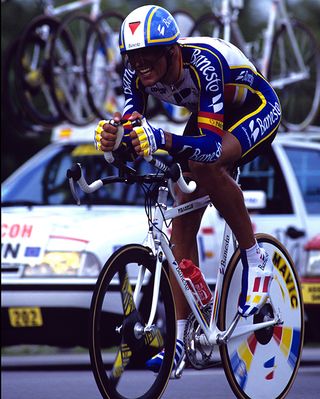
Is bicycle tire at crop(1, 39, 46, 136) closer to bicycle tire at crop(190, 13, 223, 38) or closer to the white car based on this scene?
the white car

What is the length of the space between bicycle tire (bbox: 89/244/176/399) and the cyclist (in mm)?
89

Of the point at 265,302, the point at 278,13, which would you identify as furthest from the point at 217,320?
the point at 278,13

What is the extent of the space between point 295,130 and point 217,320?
623 centimetres

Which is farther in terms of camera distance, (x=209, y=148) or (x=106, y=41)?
(x=106, y=41)

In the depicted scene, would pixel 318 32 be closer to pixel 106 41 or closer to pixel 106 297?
pixel 106 41

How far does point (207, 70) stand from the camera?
6.55 metres

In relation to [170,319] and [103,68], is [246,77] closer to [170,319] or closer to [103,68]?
[170,319]

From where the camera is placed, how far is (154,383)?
254 inches

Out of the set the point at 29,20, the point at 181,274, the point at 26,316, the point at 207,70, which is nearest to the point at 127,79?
the point at 207,70

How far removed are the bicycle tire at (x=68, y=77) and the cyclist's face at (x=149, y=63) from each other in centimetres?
569

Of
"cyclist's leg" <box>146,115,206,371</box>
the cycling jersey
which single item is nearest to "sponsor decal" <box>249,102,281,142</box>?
the cycling jersey

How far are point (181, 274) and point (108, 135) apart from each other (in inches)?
37.9

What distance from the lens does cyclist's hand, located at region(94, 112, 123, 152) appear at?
6.04 metres

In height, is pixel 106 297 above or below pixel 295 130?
above
